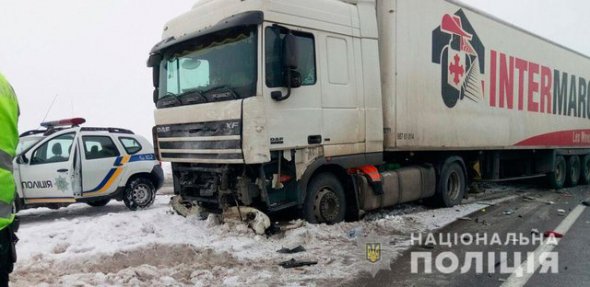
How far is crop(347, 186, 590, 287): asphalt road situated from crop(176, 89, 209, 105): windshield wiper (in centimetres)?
318

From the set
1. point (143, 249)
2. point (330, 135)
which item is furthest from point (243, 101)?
point (143, 249)

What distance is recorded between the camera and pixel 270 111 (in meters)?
5.86

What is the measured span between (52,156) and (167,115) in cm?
324

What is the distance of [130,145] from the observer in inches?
380

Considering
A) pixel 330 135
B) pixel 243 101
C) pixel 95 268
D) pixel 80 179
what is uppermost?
pixel 243 101

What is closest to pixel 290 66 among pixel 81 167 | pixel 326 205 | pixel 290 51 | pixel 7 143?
pixel 290 51

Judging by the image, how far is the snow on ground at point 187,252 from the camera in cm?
452

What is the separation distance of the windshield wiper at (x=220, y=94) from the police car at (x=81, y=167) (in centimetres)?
388

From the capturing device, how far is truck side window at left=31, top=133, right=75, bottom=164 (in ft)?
27.9

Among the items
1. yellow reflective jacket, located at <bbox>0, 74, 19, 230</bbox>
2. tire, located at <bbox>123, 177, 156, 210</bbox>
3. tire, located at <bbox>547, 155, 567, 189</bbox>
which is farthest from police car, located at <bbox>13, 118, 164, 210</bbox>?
tire, located at <bbox>547, 155, 567, 189</bbox>

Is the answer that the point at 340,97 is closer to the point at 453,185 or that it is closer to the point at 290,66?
the point at 290,66

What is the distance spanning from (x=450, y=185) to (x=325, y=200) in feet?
12.9

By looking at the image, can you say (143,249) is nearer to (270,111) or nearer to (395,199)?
(270,111)

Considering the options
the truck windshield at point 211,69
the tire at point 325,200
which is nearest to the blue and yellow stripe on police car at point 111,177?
the truck windshield at point 211,69
